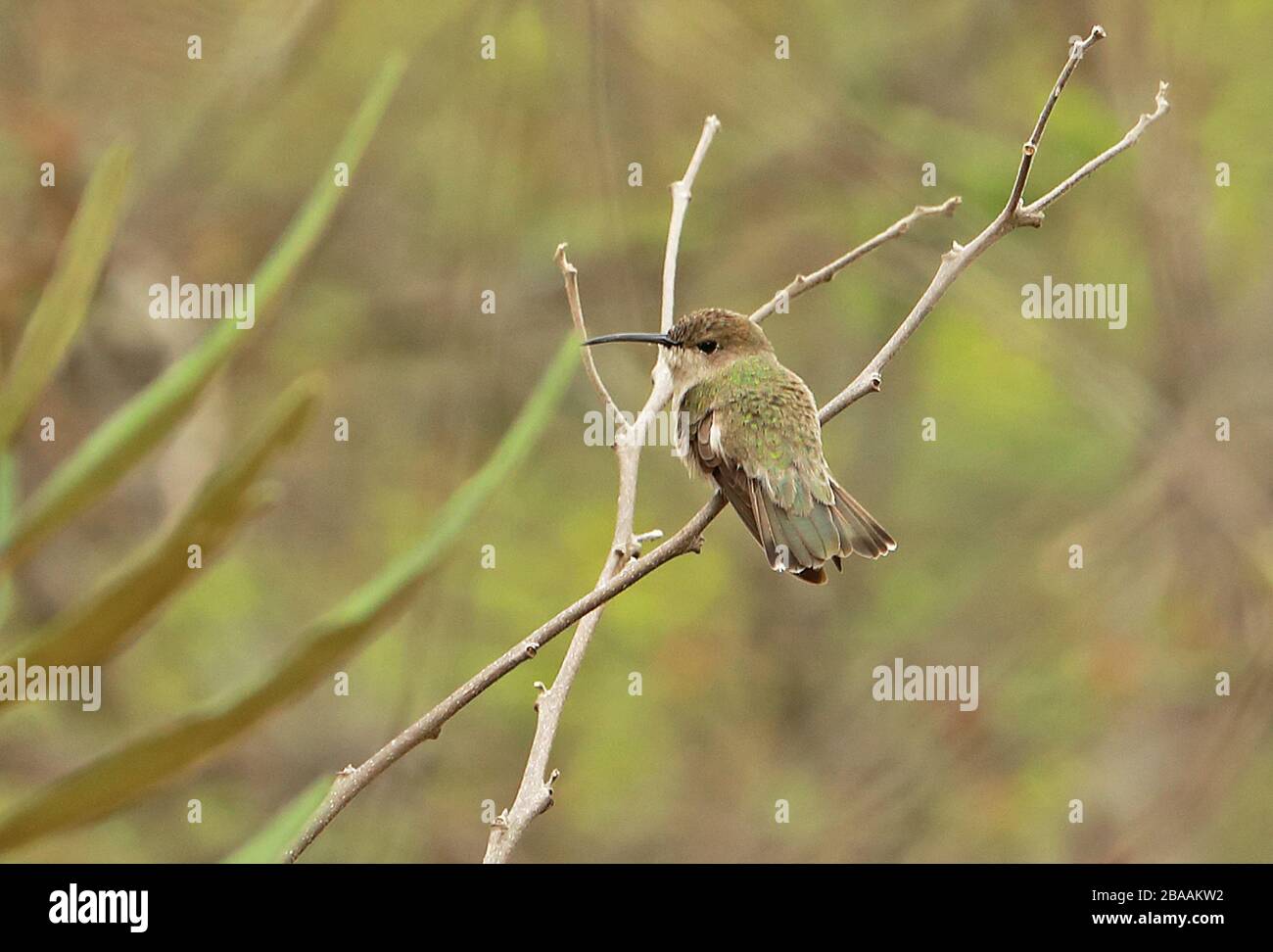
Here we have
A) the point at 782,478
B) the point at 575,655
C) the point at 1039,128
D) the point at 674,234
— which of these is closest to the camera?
the point at 575,655

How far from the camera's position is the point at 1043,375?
698 cm

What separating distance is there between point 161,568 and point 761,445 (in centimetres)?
158

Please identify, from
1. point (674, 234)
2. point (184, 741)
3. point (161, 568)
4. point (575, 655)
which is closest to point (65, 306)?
point (161, 568)

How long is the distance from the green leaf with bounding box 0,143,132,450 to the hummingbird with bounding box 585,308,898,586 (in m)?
0.94

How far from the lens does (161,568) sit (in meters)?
1.76

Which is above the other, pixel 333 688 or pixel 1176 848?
pixel 333 688

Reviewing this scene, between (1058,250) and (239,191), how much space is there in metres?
3.52

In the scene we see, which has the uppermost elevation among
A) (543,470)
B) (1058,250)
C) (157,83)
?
(157,83)

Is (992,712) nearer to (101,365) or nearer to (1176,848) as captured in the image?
(1176,848)

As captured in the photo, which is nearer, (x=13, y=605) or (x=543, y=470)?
(x=13, y=605)

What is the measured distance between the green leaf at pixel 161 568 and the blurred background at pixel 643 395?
121 inches

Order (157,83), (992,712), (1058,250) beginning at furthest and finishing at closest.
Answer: (1058,250) < (992,712) < (157,83)

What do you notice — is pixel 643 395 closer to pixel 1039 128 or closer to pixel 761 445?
pixel 761 445
